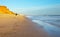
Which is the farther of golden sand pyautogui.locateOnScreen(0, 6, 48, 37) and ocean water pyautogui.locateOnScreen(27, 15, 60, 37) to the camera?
ocean water pyautogui.locateOnScreen(27, 15, 60, 37)

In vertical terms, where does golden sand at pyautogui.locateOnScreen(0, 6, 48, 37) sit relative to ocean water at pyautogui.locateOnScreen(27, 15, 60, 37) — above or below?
above

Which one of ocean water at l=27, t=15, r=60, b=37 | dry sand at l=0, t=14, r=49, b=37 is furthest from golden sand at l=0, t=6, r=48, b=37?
ocean water at l=27, t=15, r=60, b=37

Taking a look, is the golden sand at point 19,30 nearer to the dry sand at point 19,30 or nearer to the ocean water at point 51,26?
the dry sand at point 19,30

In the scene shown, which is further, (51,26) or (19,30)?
(51,26)

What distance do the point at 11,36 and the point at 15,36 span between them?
187mm

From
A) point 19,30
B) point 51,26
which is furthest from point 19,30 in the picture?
point 51,26

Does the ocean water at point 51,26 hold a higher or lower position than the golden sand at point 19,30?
lower

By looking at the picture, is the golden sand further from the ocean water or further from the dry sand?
the ocean water

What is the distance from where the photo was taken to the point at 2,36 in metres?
5.21

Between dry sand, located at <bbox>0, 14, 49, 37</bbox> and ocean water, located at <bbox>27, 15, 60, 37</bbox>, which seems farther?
ocean water, located at <bbox>27, 15, 60, 37</bbox>

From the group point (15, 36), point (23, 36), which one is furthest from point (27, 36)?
Answer: point (15, 36)

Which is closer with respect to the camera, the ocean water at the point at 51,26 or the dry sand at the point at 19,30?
the dry sand at the point at 19,30

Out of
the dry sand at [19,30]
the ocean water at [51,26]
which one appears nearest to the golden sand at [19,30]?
the dry sand at [19,30]

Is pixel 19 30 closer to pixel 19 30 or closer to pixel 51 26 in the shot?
pixel 19 30
